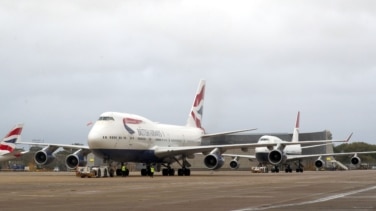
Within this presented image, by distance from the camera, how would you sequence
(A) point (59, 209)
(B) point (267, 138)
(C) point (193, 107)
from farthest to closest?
(B) point (267, 138)
(C) point (193, 107)
(A) point (59, 209)

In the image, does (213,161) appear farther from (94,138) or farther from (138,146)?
(94,138)

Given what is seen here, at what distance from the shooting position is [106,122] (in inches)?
1866

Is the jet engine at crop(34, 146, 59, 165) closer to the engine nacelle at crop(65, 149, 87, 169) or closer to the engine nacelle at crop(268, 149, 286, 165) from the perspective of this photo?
the engine nacelle at crop(65, 149, 87, 169)

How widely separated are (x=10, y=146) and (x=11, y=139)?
0.78 meters

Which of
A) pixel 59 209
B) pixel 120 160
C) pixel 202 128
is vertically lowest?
pixel 59 209

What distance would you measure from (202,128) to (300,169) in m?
24.7

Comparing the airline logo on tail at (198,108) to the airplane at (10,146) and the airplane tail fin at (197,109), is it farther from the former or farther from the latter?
the airplane at (10,146)

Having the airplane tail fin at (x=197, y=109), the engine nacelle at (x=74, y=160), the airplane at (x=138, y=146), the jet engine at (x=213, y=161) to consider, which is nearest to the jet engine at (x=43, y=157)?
the airplane at (x=138, y=146)

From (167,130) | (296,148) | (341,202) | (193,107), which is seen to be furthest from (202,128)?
(341,202)

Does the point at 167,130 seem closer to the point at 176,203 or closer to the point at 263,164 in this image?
the point at 263,164

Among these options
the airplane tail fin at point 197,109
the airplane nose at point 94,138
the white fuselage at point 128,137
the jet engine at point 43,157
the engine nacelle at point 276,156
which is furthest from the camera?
the airplane tail fin at point 197,109

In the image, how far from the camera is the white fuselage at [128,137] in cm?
4641

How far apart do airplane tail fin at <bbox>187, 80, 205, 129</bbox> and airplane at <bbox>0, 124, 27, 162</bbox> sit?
1815 cm

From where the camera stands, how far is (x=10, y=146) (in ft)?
213
